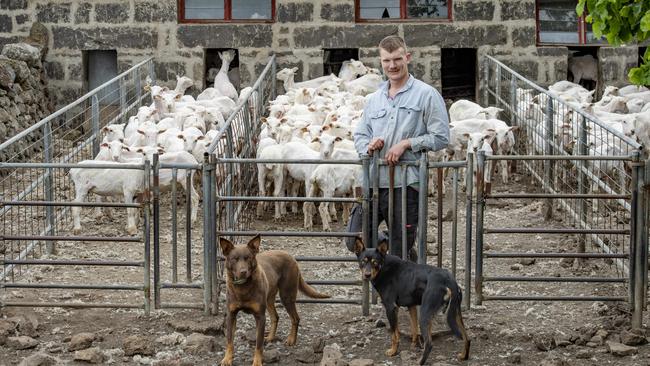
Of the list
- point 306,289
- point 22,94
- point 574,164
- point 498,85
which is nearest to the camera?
point 306,289

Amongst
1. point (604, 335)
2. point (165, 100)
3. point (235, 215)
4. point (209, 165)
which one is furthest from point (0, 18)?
point (604, 335)

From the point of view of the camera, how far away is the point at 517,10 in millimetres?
19594

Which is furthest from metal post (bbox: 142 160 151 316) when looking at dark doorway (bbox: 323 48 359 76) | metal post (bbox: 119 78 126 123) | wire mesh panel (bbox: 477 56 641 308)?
dark doorway (bbox: 323 48 359 76)

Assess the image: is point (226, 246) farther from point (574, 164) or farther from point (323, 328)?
point (574, 164)

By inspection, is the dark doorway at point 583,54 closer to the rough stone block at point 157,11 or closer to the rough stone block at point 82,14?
the rough stone block at point 157,11

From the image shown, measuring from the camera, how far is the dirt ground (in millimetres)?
8461

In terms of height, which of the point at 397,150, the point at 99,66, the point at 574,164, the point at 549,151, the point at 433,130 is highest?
the point at 99,66

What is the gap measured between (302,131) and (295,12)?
4909mm

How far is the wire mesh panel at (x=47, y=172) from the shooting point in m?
10.6

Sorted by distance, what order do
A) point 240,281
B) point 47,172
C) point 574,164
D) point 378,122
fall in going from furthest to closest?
1. point 574,164
2. point 47,172
3. point 378,122
4. point 240,281

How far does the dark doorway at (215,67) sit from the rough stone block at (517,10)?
4683 mm

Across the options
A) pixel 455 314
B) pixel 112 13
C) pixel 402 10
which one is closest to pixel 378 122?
pixel 455 314

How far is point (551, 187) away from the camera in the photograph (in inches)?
580

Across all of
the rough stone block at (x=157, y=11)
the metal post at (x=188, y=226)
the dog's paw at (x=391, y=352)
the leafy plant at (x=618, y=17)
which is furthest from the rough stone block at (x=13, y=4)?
the leafy plant at (x=618, y=17)
